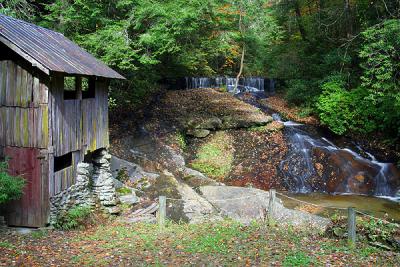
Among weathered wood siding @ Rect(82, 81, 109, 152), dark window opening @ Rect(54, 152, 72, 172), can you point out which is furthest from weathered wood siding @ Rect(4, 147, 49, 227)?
dark window opening @ Rect(54, 152, 72, 172)

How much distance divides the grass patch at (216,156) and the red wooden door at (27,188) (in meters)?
9.70

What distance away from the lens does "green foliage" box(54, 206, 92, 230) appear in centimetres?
1167

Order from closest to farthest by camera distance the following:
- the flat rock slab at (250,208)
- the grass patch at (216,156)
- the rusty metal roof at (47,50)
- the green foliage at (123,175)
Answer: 1. the rusty metal roof at (47,50)
2. the flat rock slab at (250,208)
3. the green foliage at (123,175)
4. the grass patch at (216,156)

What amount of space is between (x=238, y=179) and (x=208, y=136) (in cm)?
467

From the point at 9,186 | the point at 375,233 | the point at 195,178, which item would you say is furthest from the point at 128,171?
the point at 375,233

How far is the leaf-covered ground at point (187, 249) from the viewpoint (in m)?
8.78

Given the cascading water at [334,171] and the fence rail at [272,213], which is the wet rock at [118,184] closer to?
the fence rail at [272,213]

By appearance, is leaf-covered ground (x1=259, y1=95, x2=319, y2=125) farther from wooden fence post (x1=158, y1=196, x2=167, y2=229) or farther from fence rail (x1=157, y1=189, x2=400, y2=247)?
wooden fence post (x1=158, y1=196, x2=167, y2=229)

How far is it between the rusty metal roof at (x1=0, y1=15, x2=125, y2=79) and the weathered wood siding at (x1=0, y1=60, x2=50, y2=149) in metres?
0.77

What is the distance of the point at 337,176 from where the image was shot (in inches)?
757

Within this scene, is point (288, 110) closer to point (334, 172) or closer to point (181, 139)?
point (334, 172)

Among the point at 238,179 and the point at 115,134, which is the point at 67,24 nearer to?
the point at 115,134

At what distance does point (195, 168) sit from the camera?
19719 mm

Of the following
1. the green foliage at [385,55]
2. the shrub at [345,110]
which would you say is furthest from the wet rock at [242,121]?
the green foliage at [385,55]
